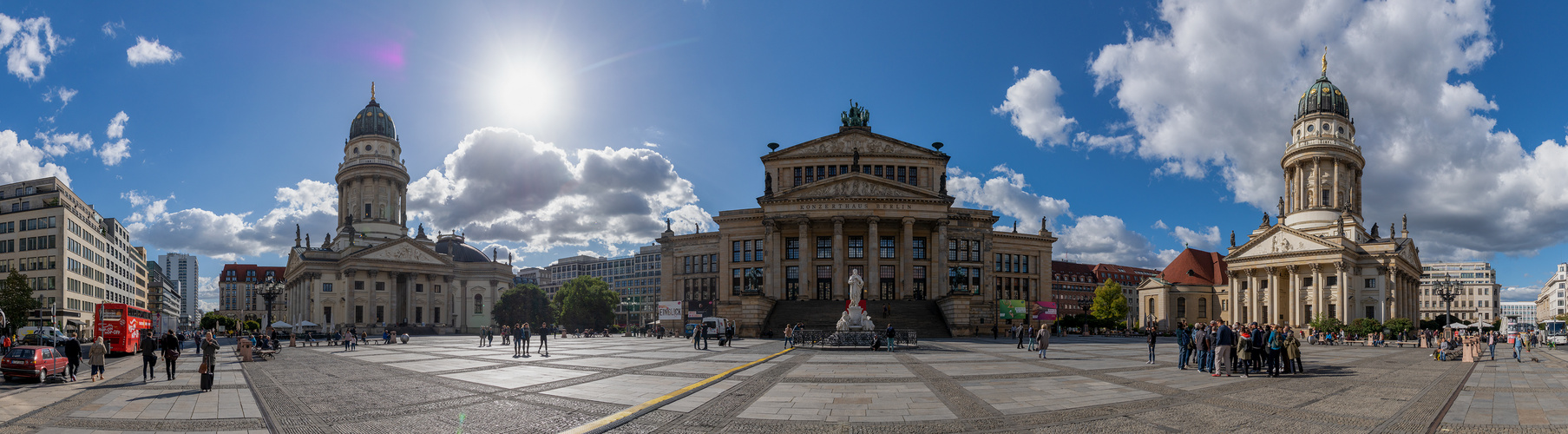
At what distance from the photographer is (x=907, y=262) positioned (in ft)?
214

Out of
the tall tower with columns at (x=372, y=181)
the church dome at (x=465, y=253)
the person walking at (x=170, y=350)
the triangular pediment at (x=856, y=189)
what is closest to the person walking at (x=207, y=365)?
the person walking at (x=170, y=350)

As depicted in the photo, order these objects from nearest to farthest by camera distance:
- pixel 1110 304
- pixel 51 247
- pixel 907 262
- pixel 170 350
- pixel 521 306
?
pixel 170 350 → pixel 907 262 → pixel 51 247 → pixel 1110 304 → pixel 521 306

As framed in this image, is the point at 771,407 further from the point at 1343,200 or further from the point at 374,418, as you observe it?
the point at 1343,200

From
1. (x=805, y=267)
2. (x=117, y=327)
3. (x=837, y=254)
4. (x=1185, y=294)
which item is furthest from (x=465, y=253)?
(x=1185, y=294)

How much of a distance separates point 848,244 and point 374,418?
56757 mm

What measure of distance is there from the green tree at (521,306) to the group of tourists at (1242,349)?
9786 cm

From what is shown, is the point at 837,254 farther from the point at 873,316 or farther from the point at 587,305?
the point at 587,305

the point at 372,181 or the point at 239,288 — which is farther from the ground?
the point at 372,181

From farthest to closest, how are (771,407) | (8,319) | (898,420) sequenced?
(8,319)
(771,407)
(898,420)

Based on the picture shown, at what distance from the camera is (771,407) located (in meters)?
14.1

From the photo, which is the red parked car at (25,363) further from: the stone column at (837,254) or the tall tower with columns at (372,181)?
the tall tower with columns at (372,181)

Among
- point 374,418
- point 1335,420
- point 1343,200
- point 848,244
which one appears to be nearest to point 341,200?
point 848,244

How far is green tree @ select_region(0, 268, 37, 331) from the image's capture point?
5697 centimetres

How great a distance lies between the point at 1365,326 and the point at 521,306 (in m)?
98.4
